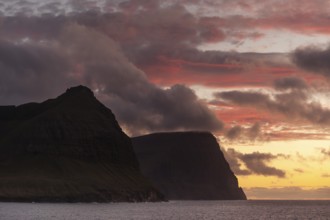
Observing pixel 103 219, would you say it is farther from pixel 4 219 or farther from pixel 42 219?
pixel 4 219


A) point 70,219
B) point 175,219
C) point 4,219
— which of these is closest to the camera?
point 4,219

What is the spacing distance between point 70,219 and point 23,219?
15598 millimetres

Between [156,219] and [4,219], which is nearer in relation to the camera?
[4,219]

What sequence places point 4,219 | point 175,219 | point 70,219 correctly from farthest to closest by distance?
point 175,219 → point 70,219 → point 4,219

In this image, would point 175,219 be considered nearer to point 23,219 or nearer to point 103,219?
point 103,219

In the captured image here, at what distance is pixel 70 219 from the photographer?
18638cm

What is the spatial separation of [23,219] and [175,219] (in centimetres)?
5011

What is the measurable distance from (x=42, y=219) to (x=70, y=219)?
9270mm

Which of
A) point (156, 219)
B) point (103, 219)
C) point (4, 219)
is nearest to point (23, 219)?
point (4, 219)

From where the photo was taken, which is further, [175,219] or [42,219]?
[175,219]

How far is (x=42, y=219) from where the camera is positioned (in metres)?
181

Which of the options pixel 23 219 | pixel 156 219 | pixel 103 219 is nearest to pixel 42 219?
pixel 23 219

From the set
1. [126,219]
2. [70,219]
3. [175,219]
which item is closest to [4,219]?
[70,219]

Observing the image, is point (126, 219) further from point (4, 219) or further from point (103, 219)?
point (4, 219)
